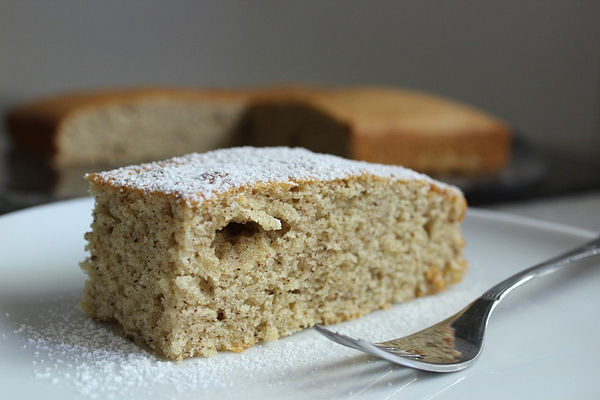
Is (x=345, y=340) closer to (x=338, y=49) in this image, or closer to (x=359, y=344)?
(x=359, y=344)

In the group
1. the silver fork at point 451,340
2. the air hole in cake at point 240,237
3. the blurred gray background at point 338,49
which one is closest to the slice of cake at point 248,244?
the air hole in cake at point 240,237

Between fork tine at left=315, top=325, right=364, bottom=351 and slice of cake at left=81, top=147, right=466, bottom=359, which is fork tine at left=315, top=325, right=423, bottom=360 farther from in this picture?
slice of cake at left=81, top=147, right=466, bottom=359

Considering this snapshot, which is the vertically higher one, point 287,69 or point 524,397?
point 287,69

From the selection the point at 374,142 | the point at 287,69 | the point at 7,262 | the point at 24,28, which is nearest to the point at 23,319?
the point at 7,262

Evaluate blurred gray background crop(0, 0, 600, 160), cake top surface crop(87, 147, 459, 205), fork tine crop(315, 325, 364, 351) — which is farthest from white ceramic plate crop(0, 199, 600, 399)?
blurred gray background crop(0, 0, 600, 160)

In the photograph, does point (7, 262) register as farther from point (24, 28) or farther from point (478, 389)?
point (24, 28)
